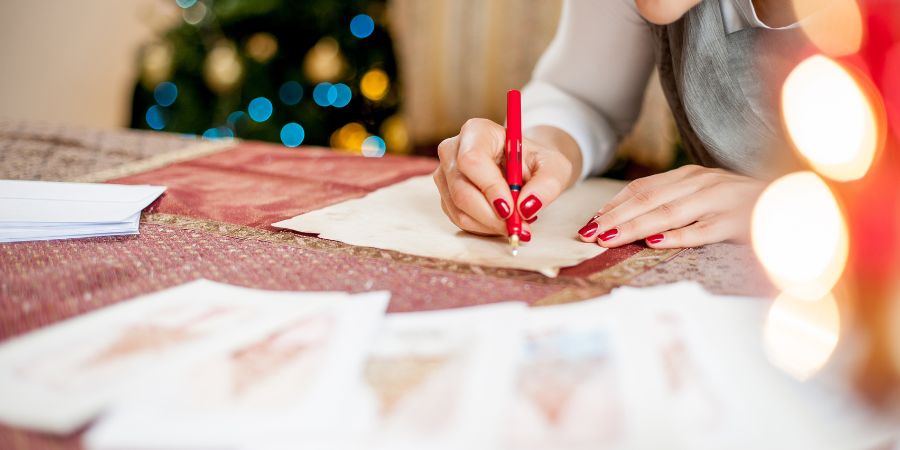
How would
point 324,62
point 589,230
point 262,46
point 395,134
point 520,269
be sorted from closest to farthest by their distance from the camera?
point 520,269 < point 589,230 < point 324,62 < point 262,46 < point 395,134

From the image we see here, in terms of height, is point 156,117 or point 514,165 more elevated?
point 514,165

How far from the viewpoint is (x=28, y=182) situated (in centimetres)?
99

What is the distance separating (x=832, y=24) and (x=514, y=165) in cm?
41

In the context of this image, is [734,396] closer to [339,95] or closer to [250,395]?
[250,395]

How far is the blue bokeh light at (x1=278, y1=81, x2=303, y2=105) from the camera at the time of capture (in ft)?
9.38

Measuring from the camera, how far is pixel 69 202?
0.89m

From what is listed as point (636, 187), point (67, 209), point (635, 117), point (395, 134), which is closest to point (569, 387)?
point (636, 187)

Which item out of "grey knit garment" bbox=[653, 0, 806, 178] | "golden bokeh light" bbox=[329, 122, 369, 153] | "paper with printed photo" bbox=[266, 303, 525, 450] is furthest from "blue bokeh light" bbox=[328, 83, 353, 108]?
"paper with printed photo" bbox=[266, 303, 525, 450]

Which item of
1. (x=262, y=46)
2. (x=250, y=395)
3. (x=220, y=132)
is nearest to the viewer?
(x=250, y=395)

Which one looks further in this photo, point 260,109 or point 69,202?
point 260,109

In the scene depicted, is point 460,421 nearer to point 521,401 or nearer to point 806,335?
point 521,401

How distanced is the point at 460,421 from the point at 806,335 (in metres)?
0.28

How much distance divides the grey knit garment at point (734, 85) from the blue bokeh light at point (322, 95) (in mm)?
2026

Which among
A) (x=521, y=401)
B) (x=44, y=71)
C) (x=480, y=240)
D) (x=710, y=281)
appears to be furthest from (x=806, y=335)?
(x=44, y=71)
